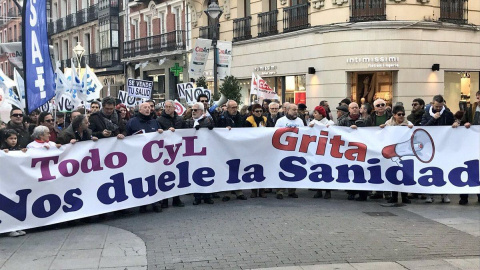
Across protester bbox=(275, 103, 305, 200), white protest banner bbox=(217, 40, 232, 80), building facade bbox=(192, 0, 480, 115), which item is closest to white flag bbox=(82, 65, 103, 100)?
white protest banner bbox=(217, 40, 232, 80)

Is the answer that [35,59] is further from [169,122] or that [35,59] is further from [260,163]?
[260,163]

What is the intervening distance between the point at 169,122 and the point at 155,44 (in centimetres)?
2534

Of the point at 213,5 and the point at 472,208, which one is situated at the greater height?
the point at 213,5

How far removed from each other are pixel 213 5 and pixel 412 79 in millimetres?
7506

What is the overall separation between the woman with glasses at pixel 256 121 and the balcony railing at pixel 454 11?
12.0 m

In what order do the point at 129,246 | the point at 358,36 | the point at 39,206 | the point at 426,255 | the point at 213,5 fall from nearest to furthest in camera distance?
the point at 426,255 → the point at 129,246 → the point at 39,206 → the point at 213,5 → the point at 358,36

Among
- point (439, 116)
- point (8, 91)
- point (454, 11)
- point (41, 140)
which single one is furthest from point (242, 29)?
point (41, 140)

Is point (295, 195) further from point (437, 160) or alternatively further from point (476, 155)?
point (476, 155)

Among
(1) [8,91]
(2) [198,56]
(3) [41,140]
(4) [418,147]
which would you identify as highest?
(2) [198,56]

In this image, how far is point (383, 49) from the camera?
63.5ft

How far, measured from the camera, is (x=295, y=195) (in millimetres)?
10586

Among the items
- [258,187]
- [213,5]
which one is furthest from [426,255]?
[213,5]

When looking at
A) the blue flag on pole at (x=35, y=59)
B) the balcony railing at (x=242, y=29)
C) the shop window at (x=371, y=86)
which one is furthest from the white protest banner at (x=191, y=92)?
the balcony railing at (x=242, y=29)

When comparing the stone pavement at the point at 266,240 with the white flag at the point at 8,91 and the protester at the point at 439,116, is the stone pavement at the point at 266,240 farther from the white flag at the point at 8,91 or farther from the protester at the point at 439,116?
the white flag at the point at 8,91
